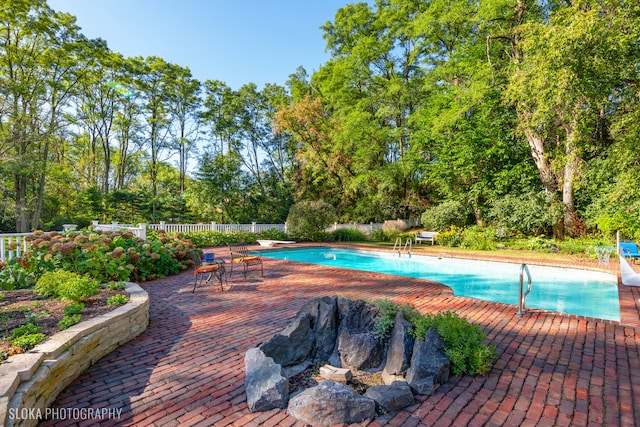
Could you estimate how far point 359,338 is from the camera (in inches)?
119

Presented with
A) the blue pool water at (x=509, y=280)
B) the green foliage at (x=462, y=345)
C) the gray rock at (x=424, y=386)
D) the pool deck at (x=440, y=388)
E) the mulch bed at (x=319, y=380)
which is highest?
the green foliage at (x=462, y=345)

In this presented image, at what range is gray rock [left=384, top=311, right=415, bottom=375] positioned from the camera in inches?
108

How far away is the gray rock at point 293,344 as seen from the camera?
2963mm

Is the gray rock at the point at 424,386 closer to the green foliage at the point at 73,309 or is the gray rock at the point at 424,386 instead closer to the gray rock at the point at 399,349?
the gray rock at the point at 399,349

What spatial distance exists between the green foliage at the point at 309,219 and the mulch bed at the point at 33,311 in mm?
11802

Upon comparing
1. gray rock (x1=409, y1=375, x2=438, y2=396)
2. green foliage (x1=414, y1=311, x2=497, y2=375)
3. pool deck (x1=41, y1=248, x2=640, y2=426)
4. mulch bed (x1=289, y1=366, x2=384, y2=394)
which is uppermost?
green foliage (x1=414, y1=311, x2=497, y2=375)

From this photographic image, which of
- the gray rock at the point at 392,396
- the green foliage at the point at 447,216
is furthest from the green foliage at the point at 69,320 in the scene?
the green foliage at the point at 447,216

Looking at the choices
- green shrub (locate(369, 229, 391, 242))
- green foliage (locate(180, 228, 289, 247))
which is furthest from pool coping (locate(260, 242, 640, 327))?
green shrub (locate(369, 229, 391, 242))

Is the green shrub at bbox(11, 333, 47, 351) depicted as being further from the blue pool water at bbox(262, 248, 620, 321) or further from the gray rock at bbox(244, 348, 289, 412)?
the blue pool water at bbox(262, 248, 620, 321)

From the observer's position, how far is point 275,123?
2000cm

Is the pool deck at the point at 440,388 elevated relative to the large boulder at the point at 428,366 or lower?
lower

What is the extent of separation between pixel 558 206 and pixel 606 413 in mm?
13929

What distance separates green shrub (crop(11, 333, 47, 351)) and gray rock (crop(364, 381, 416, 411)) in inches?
112

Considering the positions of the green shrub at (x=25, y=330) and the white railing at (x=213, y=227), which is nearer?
the green shrub at (x=25, y=330)
